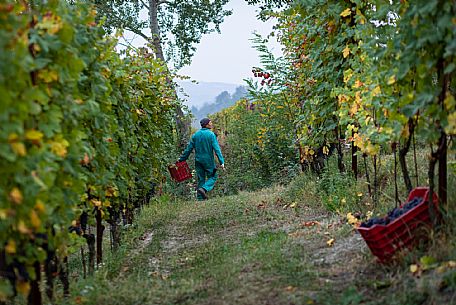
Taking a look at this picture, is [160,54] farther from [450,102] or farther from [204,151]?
[450,102]

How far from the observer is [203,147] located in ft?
40.3

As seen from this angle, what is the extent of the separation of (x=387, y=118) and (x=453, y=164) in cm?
77

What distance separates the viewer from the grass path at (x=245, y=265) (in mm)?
3998

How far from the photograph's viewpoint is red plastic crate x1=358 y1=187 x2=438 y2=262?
4.03m

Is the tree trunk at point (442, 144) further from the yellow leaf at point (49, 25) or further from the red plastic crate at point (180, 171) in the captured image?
the red plastic crate at point (180, 171)

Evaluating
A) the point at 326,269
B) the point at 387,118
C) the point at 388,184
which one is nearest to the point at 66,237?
the point at 326,269

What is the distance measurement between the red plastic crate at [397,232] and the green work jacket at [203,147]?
8177mm

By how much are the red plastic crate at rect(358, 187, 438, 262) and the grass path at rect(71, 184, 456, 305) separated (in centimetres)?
17

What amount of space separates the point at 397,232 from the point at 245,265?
1.37 m

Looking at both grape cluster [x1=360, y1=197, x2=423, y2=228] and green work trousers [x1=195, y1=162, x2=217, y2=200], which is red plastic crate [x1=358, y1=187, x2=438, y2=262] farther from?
green work trousers [x1=195, y1=162, x2=217, y2=200]

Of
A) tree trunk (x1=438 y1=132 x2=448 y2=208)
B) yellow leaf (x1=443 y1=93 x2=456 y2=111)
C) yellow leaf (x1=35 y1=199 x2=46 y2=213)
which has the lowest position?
tree trunk (x1=438 y1=132 x2=448 y2=208)

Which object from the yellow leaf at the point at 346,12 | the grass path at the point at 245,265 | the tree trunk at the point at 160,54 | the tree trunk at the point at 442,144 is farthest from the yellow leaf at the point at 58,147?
Answer: the tree trunk at the point at 160,54

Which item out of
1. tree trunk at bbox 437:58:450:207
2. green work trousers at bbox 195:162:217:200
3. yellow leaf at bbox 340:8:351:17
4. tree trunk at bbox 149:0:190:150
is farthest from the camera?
tree trunk at bbox 149:0:190:150

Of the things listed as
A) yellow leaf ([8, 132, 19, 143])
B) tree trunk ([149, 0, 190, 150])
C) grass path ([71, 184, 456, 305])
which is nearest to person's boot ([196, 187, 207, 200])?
grass path ([71, 184, 456, 305])
